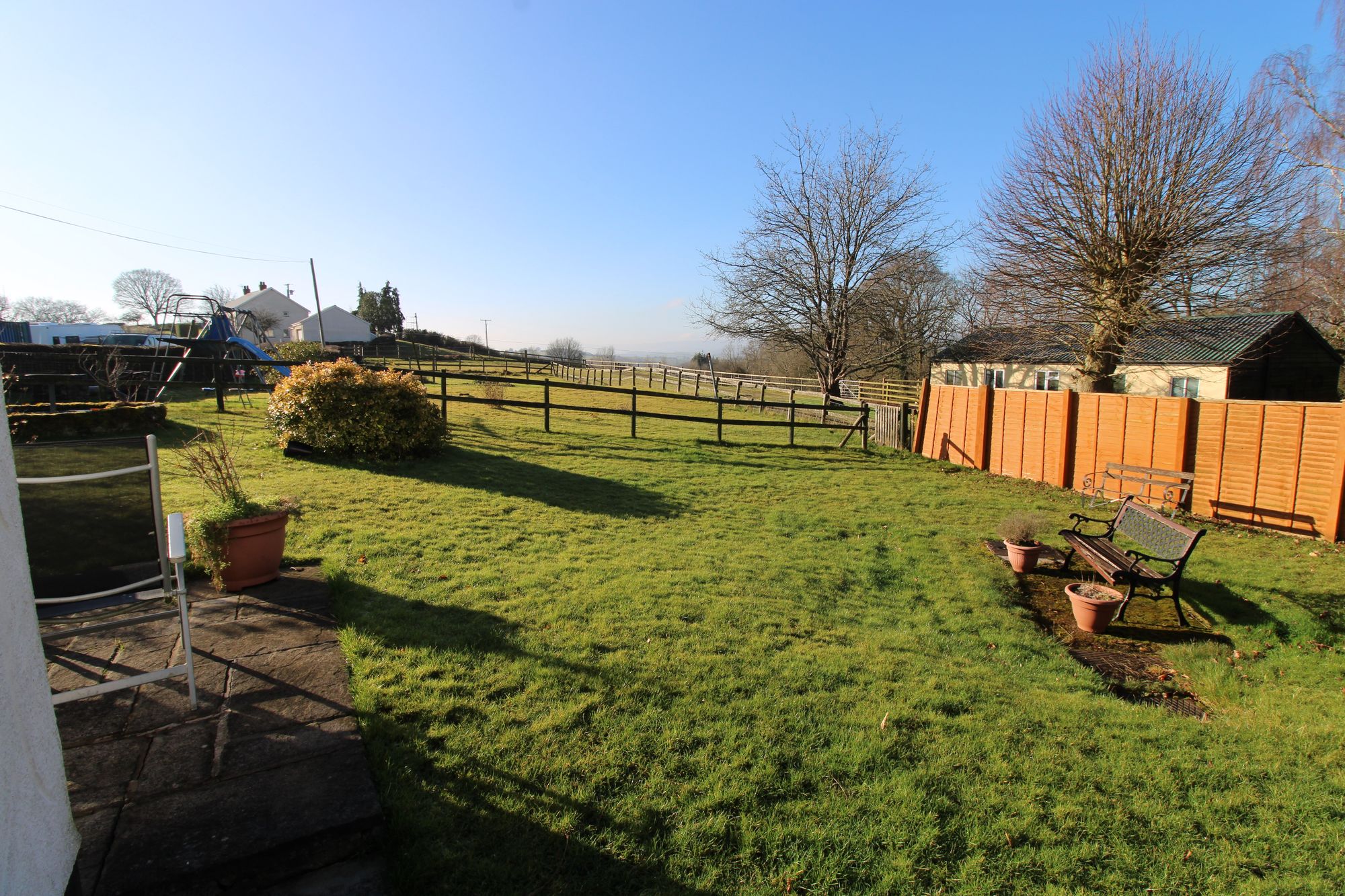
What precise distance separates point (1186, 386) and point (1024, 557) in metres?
21.7

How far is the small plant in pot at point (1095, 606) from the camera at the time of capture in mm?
5328

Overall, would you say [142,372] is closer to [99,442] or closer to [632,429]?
[632,429]

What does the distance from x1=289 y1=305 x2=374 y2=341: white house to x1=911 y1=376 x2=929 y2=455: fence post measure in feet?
184

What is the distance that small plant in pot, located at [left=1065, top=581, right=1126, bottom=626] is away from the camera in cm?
533

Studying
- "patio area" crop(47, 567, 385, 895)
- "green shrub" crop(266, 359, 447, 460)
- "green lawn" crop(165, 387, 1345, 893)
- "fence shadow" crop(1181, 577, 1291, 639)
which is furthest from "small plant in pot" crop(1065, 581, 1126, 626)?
"green shrub" crop(266, 359, 447, 460)

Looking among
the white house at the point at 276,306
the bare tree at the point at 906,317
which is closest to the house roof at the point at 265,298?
the white house at the point at 276,306

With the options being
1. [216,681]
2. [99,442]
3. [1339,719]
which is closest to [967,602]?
[1339,719]

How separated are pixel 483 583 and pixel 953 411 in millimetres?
12542

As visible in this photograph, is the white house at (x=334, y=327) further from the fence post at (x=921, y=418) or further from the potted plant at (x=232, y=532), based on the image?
the potted plant at (x=232, y=532)

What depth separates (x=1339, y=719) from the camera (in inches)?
151

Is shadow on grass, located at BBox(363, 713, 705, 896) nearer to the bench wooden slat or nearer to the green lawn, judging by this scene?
the green lawn

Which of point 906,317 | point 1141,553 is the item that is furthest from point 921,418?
point 906,317

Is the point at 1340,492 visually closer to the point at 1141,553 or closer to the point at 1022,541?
the point at 1141,553

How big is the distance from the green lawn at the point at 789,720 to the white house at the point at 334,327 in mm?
58107
